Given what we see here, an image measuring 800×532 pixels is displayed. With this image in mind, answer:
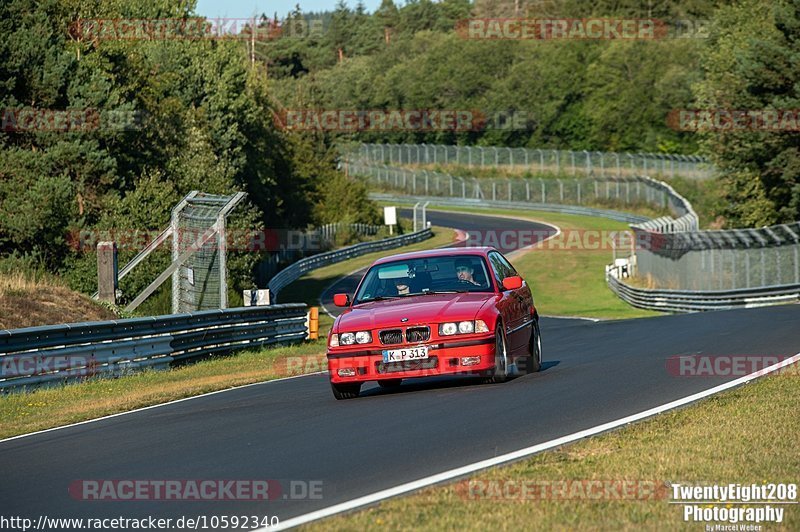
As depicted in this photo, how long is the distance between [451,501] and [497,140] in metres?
118

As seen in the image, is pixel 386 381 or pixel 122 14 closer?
pixel 386 381

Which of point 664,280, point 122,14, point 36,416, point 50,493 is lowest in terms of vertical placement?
point 664,280

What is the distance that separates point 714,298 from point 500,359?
2725cm

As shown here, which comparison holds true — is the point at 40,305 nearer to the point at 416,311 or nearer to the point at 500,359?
the point at 416,311

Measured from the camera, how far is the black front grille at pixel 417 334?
41.6 ft

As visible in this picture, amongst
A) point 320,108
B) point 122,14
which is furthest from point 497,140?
point 122,14

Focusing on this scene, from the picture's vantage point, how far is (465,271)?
1404cm

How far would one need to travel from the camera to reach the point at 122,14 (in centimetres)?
6506

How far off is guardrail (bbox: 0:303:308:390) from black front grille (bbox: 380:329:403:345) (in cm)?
655

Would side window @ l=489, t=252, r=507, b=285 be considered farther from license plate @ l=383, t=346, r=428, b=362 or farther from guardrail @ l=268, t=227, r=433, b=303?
guardrail @ l=268, t=227, r=433, b=303

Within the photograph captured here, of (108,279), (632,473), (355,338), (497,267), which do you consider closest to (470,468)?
(632,473)

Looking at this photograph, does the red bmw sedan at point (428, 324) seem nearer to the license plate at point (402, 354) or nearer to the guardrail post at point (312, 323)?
the license plate at point (402, 354)

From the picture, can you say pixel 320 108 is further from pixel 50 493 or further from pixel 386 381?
pixel 50 493

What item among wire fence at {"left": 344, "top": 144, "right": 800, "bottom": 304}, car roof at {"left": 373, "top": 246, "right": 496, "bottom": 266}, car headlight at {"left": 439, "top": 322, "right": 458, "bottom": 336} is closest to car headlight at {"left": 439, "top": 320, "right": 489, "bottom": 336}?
car headlight at {"left": 439, "top": 322, "right": 458, "bottom": 336}
